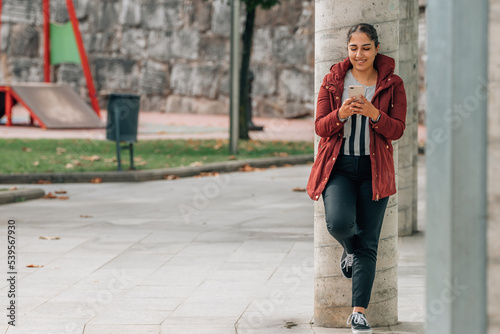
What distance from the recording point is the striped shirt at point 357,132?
4969 mm

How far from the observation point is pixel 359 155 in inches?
197

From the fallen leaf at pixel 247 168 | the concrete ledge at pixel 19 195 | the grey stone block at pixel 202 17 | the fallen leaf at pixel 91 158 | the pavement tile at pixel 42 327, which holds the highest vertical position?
the grey stone block at pixel 202 17

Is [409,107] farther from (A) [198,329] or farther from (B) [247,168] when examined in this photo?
(B) [247,168]

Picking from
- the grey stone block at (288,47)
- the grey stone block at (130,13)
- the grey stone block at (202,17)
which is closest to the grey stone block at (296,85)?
the grey stone block at (288,47)

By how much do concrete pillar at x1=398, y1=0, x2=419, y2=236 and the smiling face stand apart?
12.2 ft

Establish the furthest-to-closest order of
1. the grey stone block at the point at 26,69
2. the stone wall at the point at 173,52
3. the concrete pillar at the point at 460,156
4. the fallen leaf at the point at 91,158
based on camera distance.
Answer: the grey stone block at the point at 26,69, the stone wall at the point at 173,52, the fallen leaf at the point at 91,158, the concrete pillar at the point at 460,156

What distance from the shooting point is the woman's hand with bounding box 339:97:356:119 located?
478cm

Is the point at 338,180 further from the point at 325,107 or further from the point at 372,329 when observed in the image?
the point at 372,329

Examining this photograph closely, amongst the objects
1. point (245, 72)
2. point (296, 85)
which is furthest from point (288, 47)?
point (245, 72)

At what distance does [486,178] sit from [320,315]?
8.10 ft

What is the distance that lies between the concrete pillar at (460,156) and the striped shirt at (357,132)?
186 centimetres

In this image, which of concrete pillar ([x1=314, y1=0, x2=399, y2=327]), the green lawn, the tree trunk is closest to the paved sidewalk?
concrete pillar ([x1=314, y1=0, x2=399, y2=327])

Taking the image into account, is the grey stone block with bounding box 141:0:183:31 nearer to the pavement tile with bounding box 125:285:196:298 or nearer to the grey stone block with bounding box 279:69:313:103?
the grey stone block with bounding box 279:69:313:103

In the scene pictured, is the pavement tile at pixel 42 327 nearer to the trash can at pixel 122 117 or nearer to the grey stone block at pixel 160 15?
the trash can at pixel 122 117
